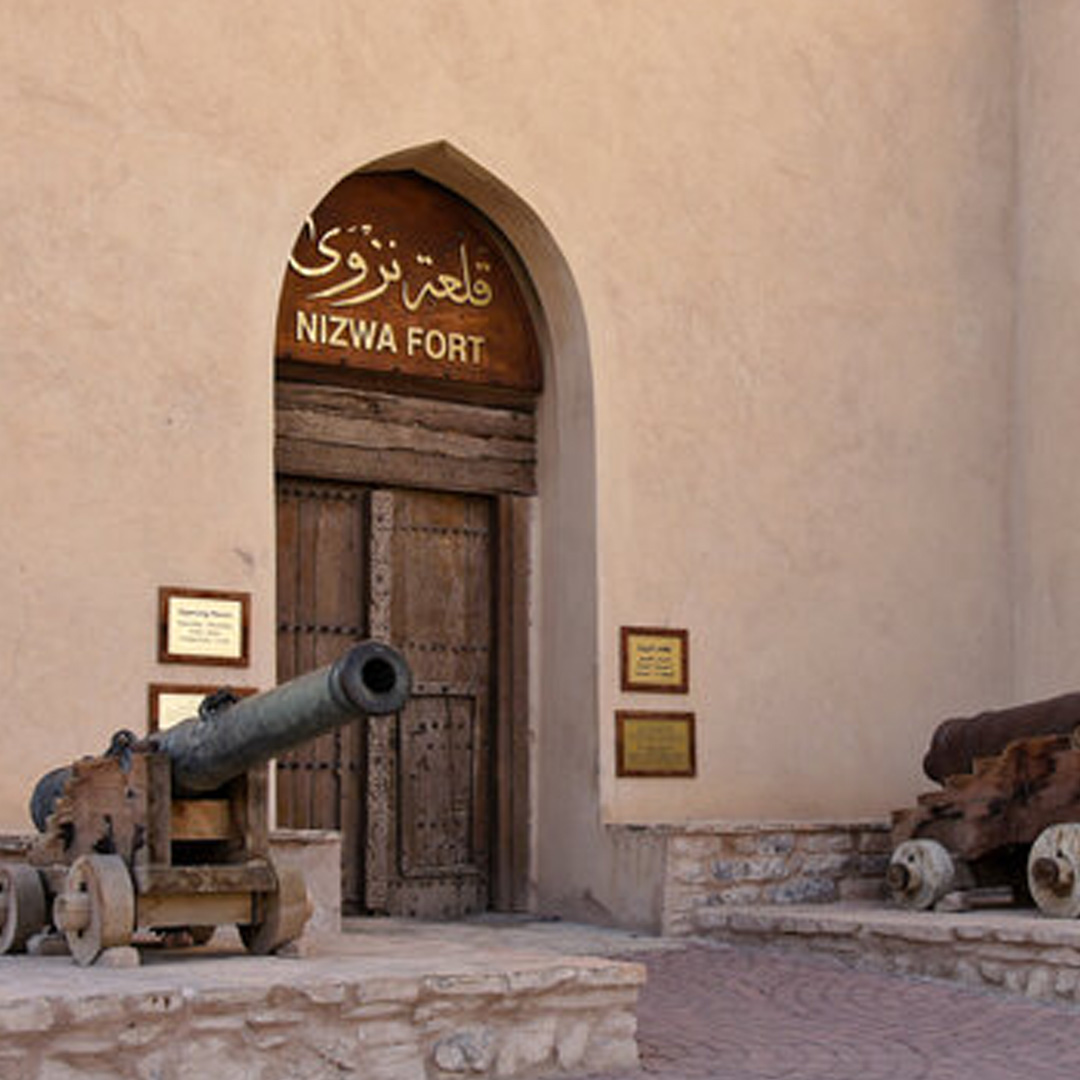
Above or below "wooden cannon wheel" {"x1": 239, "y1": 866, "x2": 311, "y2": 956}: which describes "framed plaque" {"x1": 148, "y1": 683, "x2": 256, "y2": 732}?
above

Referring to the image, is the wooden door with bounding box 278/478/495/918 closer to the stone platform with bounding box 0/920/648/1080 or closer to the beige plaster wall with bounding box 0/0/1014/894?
the beige plaster wall with bounding box 0/0/1014/894

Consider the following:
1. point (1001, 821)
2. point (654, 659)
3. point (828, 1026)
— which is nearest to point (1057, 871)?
point (1001, 821)

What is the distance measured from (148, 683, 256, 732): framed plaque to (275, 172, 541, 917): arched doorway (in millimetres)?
968

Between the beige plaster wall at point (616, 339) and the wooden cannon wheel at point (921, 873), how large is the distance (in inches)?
51.9

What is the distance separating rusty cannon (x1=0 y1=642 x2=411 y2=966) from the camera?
5.75 m

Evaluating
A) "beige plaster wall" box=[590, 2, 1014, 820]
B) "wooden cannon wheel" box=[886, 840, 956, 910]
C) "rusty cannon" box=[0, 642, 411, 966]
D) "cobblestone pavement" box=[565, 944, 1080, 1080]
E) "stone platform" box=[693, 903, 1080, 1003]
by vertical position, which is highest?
"beige plaster wall" box=[590, 2, 1014, 820]

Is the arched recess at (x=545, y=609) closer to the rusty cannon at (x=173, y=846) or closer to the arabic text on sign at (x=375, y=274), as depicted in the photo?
the arabic text on sign at (x=375, y=274)

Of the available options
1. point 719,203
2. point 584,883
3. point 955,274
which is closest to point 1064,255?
point 955,274

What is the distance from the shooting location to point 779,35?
10.9m

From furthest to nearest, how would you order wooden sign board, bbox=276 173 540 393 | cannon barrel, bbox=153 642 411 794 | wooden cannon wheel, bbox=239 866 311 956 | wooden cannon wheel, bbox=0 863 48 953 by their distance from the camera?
wooden sign board, bbox=276 173 540 393
wooden cannon wheel, bbox=0 863 48 953
wooden cannon wheel, bbox=239 866 311 956
cannon barrel, bbox=153 642 411 794

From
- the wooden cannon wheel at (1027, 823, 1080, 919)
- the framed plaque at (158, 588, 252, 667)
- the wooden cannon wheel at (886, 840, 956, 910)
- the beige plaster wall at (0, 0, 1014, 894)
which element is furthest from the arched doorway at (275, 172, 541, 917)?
the wooden cannon wheel at (1027, 823, 1080, 919)

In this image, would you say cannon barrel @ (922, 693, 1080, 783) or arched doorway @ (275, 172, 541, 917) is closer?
cannon barrel @ (922, 693, 1080, 783)

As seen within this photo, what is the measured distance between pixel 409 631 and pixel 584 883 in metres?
1.50

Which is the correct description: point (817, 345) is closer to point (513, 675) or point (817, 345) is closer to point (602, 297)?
point (602, 297)
